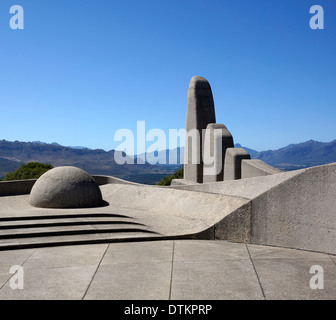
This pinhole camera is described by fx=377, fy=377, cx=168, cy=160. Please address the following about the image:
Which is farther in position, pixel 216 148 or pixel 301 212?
pixel 216 148

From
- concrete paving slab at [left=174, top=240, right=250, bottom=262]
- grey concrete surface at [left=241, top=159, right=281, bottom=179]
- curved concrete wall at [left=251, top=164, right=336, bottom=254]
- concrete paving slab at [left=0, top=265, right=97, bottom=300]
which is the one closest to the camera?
concrete paving slab at [left=0, top=265, right=97, bottom=300]

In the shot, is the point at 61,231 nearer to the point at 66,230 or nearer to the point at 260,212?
the point at 66,230

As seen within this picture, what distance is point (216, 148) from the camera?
52.2 ft

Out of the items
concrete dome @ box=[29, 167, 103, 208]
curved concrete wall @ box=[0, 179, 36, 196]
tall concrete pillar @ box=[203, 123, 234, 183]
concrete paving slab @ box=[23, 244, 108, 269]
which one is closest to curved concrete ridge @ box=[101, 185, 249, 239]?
concrete dome @ box=[29, 167, 103, 208]

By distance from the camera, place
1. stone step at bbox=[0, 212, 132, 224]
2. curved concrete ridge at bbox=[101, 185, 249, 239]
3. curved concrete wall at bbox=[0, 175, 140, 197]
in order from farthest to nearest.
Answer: curved concrete wall at bbox=[0, 175, 140, 197] < stone step at bbox=[0, 212, 132, 224] < curved concrete ridge at bbox=[101, 185, 249, 239]

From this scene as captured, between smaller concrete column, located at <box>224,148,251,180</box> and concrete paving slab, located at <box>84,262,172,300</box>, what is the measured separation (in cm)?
760

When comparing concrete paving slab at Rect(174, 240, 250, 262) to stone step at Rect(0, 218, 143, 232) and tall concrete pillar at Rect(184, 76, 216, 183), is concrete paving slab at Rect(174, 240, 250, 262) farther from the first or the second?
tall concrete pillar at Rect(184, 76, 216, 183)

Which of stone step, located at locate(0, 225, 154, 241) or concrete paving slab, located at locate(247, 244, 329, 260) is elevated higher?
stone step, located at locate(0, 225, 154, 241)

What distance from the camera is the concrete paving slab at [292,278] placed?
19.1ft

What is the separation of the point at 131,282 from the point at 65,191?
7.08 metres

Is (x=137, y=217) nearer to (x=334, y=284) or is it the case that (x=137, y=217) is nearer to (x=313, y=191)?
(x=313, y=191)

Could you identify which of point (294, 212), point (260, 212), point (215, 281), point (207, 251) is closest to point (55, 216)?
point (207, 251)

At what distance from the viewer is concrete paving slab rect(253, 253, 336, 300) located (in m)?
5.82
